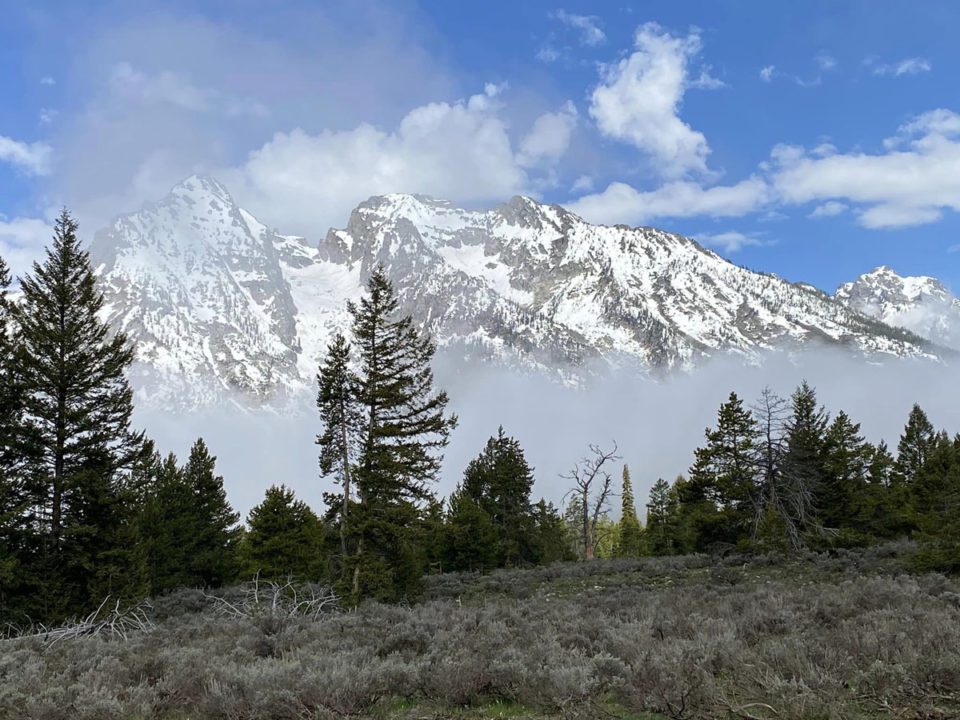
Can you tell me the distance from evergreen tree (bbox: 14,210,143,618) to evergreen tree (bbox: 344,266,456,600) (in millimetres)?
8091

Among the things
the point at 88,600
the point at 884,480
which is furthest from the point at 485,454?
the point at 884,480

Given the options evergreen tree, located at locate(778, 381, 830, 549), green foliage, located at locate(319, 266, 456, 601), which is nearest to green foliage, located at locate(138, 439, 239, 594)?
green foliage, located at locate(319, 266, 456, 601)

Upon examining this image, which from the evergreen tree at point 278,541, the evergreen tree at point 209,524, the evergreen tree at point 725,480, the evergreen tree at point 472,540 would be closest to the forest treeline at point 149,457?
the evergreen tree at point 725,480

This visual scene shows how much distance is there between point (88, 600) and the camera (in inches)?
821

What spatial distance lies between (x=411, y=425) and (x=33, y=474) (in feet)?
41.1

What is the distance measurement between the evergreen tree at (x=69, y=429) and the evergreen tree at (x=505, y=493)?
26994 mm

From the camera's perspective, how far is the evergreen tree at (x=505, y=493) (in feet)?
148

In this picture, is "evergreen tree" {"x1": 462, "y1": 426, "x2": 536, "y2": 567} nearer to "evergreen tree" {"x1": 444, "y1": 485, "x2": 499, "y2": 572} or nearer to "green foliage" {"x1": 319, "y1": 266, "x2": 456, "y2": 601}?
"evergreen tree" {"x1": 444, "y1": 485, "x2": 499, "y2": 572}

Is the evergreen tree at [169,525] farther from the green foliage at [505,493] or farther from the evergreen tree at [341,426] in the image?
the green foliage at [505,493]

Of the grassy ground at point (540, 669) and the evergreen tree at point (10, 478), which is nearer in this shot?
the grassy ground at point (540, 669)

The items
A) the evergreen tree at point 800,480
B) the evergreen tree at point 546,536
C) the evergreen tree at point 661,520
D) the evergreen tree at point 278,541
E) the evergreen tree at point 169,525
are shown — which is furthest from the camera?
the evergreen tree at point 661,520

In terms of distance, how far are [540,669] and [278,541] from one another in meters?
35.7

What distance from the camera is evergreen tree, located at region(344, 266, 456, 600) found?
23.0 metres

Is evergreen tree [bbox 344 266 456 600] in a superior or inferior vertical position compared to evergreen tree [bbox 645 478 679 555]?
superior
